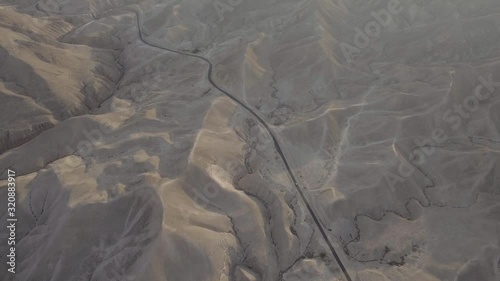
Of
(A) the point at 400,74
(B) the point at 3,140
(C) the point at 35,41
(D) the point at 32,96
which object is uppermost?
(A) the point at 400,74

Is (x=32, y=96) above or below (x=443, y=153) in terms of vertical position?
below

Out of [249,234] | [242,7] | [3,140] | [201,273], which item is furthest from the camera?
[242,7]

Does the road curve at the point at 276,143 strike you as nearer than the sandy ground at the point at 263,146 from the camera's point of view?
No

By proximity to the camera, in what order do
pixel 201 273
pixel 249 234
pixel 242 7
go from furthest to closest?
pixel 242 7 → pixel 249 234 → pixel 201 273

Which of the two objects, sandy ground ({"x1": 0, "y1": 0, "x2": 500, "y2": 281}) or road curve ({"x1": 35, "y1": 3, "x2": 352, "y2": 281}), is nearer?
sandy ground ({"x1": 0, "y1": 0, "x2": 500, "y2": 281})

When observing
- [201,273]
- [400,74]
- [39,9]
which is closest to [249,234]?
[201,273]

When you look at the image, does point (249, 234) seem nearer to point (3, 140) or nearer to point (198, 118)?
point (198, 118)

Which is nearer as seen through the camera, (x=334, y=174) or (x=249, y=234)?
(x=249, y=234)

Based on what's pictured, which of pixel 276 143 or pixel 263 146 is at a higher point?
pixel 276 143
